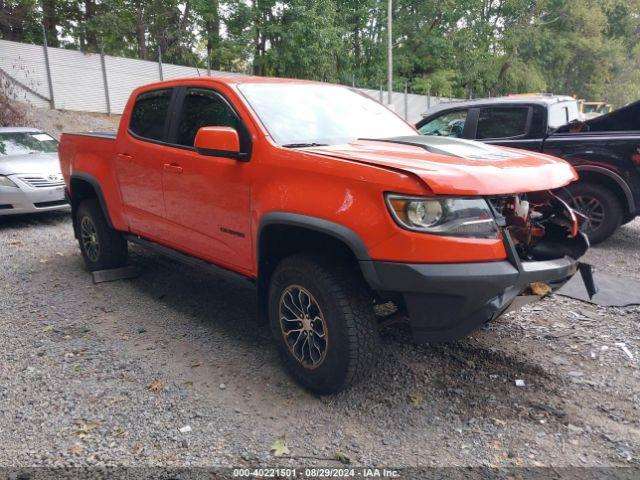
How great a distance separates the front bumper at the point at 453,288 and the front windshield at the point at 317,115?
124 centimetres

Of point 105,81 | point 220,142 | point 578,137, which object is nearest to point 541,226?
point 220,142

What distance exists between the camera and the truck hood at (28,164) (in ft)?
25.1

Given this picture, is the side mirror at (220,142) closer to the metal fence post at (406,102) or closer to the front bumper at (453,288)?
the front bumper at (453,288)

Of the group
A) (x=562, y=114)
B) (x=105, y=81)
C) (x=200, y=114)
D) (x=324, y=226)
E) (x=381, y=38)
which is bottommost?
(x=324, y=226)

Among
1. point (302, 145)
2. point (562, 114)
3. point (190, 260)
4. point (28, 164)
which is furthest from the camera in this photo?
point (28, 164)

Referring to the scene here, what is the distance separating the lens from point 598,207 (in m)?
6.36

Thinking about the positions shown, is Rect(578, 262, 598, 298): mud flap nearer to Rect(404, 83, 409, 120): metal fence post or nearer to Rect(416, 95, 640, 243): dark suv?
Rect(416, 95, 640, 243): dark suv

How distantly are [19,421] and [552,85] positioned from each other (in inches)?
1564

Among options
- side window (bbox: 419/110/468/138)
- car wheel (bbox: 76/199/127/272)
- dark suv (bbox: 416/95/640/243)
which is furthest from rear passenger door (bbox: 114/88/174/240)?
side window (bbox: 419/110/468/138)

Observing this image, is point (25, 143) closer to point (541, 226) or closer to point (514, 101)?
point (514, 101)

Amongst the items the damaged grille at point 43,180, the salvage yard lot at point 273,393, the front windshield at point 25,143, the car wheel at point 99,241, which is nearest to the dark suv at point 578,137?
the salvage yard lot at point 273,393

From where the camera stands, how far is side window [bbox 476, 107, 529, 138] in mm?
7070

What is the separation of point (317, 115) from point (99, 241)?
275 cm

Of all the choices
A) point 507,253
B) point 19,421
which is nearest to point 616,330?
point 507,253
